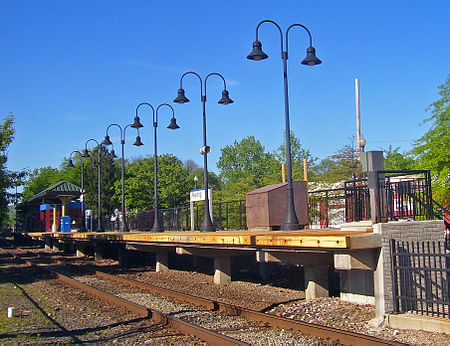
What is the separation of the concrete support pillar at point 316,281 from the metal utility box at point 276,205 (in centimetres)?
340

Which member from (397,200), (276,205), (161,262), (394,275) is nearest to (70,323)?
(394,275)

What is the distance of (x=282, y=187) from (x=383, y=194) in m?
5.54

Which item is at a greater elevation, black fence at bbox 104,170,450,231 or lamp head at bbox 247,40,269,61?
lamp head at bbox 247,40,269,61

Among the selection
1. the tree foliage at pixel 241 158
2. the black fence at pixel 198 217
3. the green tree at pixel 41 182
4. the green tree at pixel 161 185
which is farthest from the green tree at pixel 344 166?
the green tree at pixel 41 182

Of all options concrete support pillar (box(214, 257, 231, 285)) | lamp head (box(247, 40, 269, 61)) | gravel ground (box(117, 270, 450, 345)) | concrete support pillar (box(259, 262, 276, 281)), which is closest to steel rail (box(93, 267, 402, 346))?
gravel ground (box(117, 270, 450, 345))

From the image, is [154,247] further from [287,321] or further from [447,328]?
[447,328]

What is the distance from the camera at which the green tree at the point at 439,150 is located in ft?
71.4

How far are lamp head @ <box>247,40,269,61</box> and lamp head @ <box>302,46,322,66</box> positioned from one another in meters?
1.12

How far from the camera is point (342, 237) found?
9250 millimetres

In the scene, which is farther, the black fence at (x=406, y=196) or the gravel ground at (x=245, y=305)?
the black fence at (x=406, y=196)

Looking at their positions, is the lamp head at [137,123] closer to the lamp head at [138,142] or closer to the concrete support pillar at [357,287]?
the lamp head at [138,142]

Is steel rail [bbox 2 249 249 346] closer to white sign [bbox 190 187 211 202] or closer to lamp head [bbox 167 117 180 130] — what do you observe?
white sign [bbox 190 187 211 202]

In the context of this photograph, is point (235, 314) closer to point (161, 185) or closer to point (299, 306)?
point (299, 306)

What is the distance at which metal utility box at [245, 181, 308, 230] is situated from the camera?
52.9 feet
